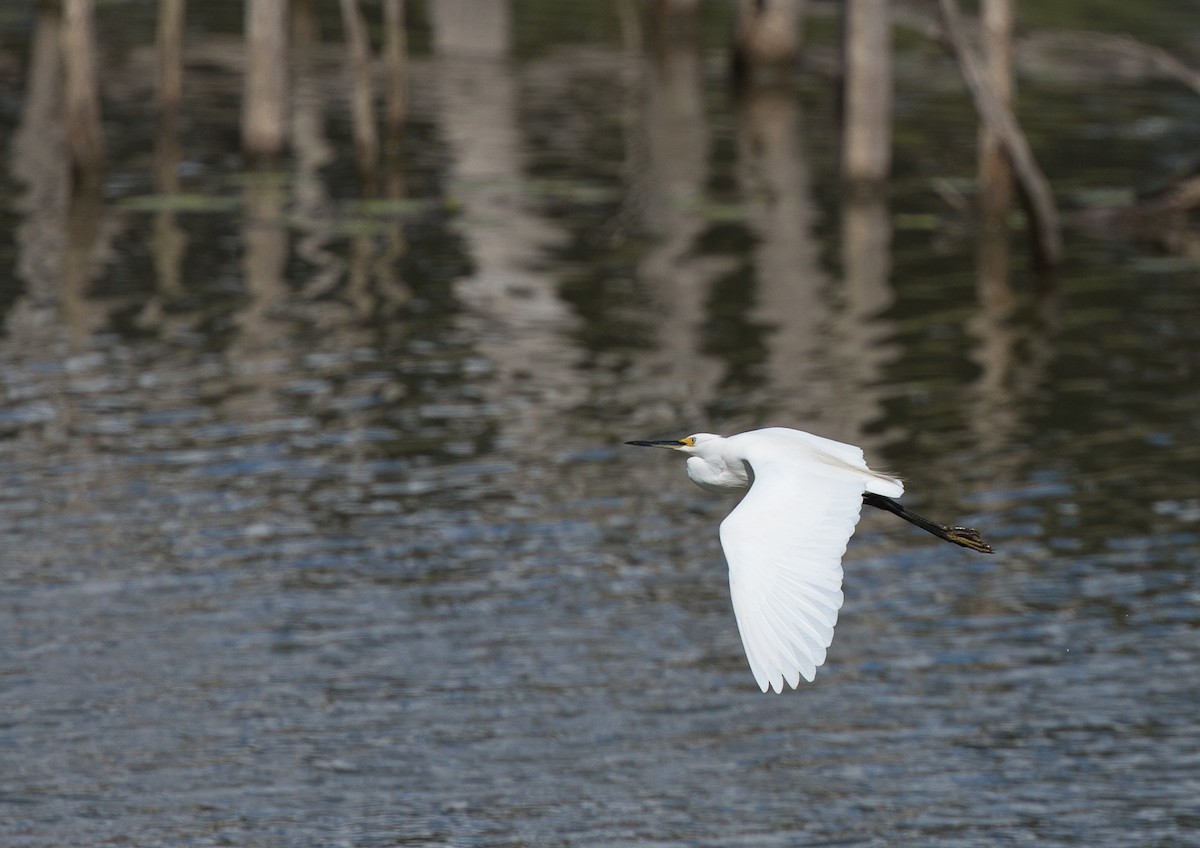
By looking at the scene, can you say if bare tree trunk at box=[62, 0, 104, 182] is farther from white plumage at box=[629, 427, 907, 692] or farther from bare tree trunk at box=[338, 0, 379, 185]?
white plumage at box=[629, 427, 907, 692]

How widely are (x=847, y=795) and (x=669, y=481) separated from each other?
4.85 m

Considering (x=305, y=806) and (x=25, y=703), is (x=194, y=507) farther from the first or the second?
(x=305, y=806)

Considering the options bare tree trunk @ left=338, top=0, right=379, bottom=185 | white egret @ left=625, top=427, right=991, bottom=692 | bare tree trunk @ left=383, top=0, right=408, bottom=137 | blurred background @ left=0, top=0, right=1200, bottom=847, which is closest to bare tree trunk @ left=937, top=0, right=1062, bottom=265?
blurred background @ left=0, top=0, right=1200, bottom=847

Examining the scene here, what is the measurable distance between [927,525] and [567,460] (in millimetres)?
5485

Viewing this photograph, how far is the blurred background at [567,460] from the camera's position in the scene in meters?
8.77

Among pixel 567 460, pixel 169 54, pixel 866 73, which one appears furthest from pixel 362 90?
pixel 567 460

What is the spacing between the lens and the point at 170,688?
9.59 meters

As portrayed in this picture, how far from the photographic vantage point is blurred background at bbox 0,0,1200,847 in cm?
877

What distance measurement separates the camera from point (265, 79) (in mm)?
21781

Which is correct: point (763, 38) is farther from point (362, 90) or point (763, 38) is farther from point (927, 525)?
point (927, 525)

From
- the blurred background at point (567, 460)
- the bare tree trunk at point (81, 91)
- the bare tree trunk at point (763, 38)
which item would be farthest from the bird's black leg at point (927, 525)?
the bare tree trunk at point (763, 38)

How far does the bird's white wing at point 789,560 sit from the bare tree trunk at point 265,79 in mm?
14976

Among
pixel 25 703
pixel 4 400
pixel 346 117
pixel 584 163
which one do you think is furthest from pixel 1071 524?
pixel 346 117

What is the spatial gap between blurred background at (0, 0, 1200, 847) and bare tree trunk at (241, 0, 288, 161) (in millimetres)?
52
